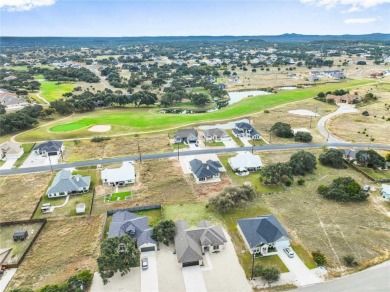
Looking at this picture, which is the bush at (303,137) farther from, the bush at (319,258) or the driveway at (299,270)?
the driveway at (299,270)

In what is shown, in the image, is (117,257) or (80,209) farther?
(80,209)

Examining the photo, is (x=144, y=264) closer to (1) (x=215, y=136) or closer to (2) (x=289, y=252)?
(2) (x=289, y=252)

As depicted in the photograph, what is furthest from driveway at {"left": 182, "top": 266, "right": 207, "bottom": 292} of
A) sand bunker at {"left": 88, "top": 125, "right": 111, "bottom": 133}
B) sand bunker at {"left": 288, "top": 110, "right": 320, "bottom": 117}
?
sand bunker at {"left": 288, "top": 110, "right": 320, "bottom": 117}

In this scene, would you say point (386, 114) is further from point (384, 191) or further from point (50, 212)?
point (50, 212)

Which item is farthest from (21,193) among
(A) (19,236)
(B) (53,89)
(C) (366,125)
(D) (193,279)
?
(B) (53,89)

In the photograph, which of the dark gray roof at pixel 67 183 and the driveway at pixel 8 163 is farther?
the driveway at pixel 8 163

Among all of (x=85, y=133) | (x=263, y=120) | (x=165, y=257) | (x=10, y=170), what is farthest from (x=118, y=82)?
(x=165, y=257)

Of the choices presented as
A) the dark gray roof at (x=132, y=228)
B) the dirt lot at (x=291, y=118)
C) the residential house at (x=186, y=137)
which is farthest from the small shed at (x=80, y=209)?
the dirt lot at (x=291, y=118)
